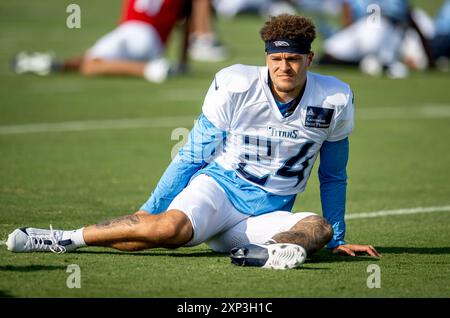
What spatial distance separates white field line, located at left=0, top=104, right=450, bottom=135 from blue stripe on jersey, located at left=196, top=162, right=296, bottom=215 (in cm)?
629

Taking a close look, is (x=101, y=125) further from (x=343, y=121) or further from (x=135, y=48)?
(x=343, y=121)

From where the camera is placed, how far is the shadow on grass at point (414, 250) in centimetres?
762

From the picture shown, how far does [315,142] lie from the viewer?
7414mm

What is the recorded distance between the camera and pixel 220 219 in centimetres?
722

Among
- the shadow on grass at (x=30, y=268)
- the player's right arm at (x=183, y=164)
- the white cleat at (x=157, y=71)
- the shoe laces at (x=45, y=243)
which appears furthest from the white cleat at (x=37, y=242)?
the white cleat at (x=157, y=71)

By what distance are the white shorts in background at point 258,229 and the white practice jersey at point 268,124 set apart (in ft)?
0.73

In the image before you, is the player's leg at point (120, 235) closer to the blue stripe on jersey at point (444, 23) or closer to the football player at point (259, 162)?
the football player at point (259, 162)

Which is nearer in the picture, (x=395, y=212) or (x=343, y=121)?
(x=343, y=121)

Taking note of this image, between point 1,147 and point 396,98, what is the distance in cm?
770

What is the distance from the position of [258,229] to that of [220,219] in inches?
11.2

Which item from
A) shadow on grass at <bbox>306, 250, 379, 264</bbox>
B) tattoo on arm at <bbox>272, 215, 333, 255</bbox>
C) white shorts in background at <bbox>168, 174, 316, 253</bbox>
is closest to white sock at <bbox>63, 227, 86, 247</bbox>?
white shorts in background at <bbox>168, 174, 316, 253</bbox>

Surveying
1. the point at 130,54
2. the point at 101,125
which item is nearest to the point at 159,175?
the point at 101,125

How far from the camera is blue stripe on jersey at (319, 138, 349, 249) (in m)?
7.43

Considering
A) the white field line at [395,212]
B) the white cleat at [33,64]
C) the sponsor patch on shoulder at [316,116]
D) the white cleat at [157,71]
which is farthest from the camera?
the white cleat at [33,64]
